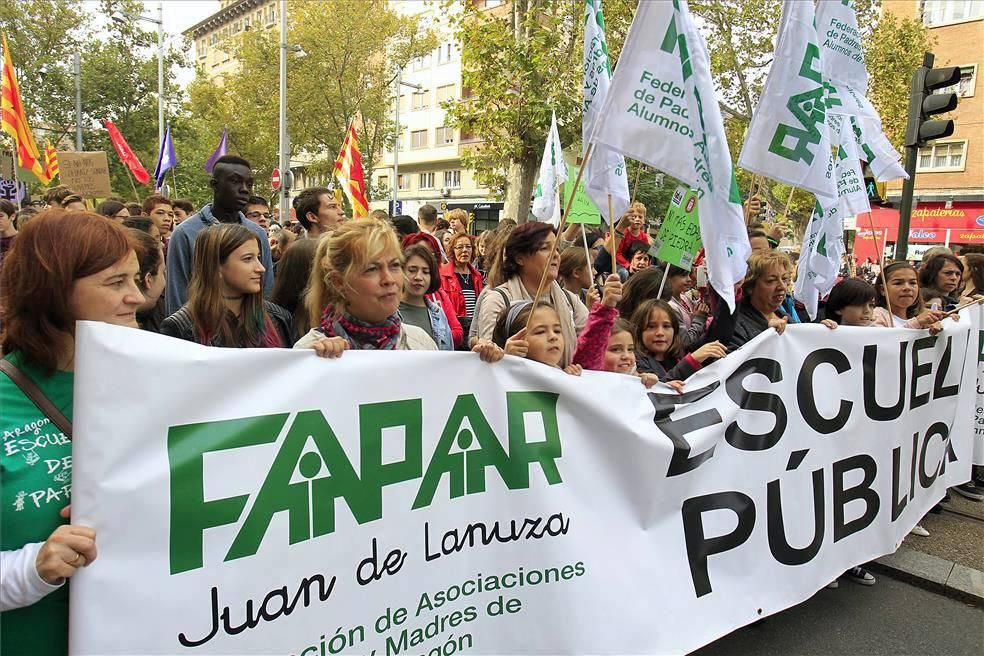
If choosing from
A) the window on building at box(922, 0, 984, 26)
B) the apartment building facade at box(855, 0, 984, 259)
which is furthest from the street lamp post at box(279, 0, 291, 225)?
the window on building at box(922, 0, 984, 26)

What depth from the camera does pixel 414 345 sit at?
2.71 m

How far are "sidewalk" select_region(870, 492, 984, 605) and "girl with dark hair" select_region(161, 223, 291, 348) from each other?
3.61 meters

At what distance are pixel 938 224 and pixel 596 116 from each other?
30.4 meters

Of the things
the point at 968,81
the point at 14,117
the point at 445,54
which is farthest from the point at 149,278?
the point at 445,54

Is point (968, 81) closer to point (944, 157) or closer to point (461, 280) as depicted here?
point (944, 157)

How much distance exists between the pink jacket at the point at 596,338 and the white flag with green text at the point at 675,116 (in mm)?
504

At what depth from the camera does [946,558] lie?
3.96 m

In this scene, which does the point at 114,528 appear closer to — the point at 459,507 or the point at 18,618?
the point at 18,618

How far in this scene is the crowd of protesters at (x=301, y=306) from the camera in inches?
61.7

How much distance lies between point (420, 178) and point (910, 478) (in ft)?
158

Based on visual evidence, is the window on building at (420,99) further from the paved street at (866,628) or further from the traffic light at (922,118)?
the paved street at (866,628)

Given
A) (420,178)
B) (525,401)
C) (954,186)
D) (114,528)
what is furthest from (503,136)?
(420,178)

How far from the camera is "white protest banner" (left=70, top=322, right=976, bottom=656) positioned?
165cm

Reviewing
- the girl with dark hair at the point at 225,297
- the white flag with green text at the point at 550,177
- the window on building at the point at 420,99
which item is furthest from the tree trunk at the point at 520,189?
the window on building at the point at 420,99
